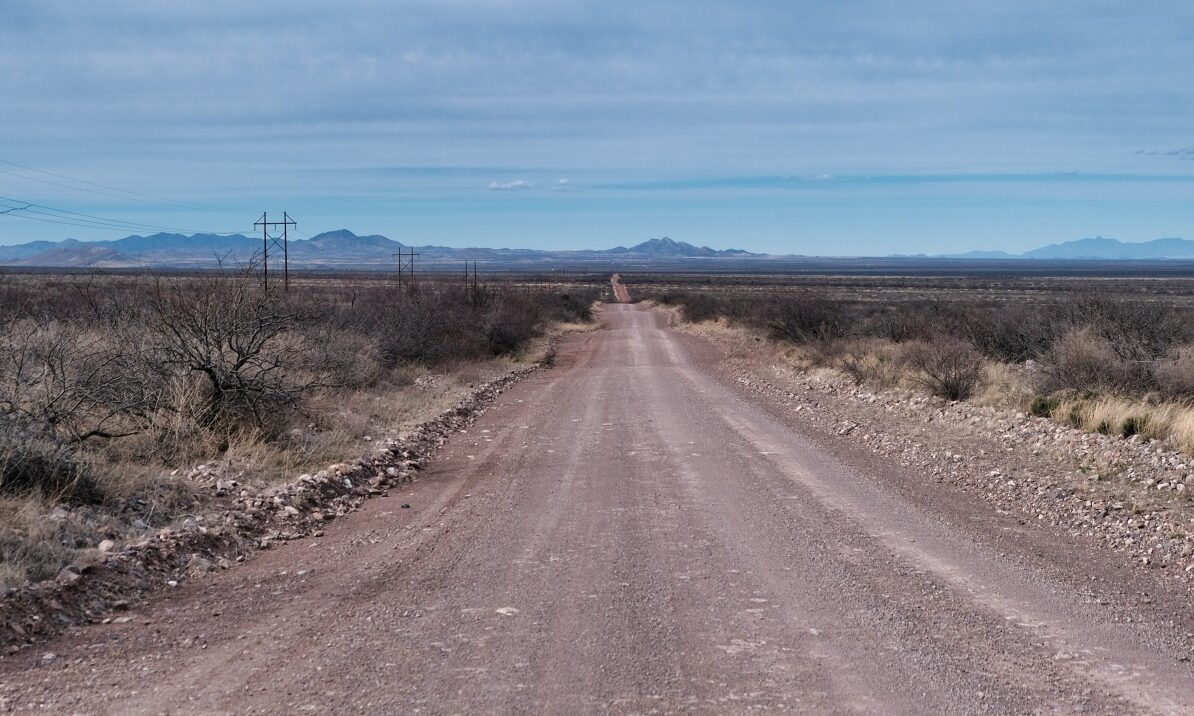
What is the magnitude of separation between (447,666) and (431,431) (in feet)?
32.8

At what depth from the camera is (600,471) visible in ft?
39.3

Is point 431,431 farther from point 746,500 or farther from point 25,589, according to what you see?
point 25,589

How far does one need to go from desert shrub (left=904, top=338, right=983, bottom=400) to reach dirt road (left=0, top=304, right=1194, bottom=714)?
7.36 metres

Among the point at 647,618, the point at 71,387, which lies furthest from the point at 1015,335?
the point at 71,387

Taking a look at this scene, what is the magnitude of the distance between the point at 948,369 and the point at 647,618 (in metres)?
13.5

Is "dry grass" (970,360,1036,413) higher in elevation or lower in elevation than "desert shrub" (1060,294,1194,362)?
lower

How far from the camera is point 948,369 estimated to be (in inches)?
717

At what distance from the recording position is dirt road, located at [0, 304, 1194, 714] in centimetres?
509

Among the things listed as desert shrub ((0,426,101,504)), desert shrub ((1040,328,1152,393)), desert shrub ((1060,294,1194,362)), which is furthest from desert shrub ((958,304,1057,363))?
desert shrub ((0,426,101,504))

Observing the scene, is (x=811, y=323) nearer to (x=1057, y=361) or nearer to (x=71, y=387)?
(x=1057, y=361)

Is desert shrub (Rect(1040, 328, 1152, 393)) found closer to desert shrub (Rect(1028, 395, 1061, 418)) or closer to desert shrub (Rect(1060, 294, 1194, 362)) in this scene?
desert shrub (Rect(1060, 294, 1194, 362))

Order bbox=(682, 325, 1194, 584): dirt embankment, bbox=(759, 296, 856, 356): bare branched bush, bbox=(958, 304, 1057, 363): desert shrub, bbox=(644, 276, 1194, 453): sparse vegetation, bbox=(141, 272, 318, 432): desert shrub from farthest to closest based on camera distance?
bbox=(759, 296, 856, 356): bare branched bush → bbox=(958, 304, 1057, 363): desert shrub → bbox=(644, 276, 1194, 453): sparse vegetation → bbox=(141, 272, 318, 432): desert shrub → bbox=(682, 325, 1194, 584): dirt embankment

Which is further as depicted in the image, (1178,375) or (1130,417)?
(1178,375)

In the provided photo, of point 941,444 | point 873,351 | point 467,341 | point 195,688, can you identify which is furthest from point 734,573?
point 467,341
